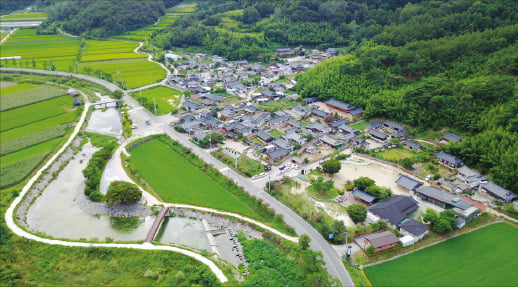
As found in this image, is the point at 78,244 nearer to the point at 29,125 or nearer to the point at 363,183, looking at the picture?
the point at 363,183

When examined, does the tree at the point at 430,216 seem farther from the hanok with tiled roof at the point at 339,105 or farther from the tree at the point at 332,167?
the hanok with tiled roof at the point at 339,105

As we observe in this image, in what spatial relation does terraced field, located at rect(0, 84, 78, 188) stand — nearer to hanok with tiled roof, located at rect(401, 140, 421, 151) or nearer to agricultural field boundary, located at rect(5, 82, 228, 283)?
agricultural field boundary, located at rect(5, 82, 228, 283)

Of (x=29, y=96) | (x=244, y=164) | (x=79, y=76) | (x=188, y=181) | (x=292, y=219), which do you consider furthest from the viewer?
(x=79, y=76)

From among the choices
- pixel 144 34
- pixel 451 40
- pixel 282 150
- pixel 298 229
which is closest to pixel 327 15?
pixel 451 40

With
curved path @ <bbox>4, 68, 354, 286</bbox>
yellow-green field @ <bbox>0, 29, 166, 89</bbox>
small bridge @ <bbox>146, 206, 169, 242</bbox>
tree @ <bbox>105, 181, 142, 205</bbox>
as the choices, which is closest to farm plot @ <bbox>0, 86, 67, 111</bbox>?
yellow-green field @ <bbox>0, 29, 166, 89</bbox>

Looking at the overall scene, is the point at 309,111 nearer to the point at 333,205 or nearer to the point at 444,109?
the point at 444,109

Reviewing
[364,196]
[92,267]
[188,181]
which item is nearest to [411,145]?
[364,196]
